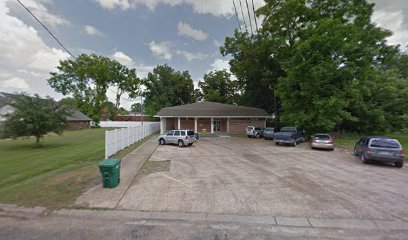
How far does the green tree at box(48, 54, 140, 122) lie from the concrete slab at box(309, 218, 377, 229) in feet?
177

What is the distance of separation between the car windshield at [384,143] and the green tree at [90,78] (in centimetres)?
5360

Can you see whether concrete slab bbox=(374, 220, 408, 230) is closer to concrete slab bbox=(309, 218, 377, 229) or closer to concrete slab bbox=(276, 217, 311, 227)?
concrete slab bbox=(309, 218, 377, 229)

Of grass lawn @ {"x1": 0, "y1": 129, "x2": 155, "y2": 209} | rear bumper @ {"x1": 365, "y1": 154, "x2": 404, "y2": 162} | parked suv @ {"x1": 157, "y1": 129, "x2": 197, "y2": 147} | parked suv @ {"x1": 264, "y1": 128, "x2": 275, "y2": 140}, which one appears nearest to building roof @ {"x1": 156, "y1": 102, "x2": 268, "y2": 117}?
parked suv @ {"x1": 264, "y1": 128, "x2": 275, "y2": 140}

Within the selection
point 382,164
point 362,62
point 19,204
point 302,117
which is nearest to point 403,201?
point 382,164

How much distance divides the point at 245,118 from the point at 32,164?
27535 millimetres

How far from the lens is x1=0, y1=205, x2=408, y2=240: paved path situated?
12.3ft

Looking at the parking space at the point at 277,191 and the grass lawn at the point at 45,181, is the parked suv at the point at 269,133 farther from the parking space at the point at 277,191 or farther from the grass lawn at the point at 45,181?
the grass lawn at the point at 45,181

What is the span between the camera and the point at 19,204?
5000 millimetres

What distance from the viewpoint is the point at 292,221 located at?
4.30 meters

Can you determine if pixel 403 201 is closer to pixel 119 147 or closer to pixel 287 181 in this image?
pixel 287 181

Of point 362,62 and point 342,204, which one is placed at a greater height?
point 362,62

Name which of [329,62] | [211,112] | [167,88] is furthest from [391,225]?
[167,88]

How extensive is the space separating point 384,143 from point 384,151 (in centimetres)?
53

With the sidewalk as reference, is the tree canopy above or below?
above
